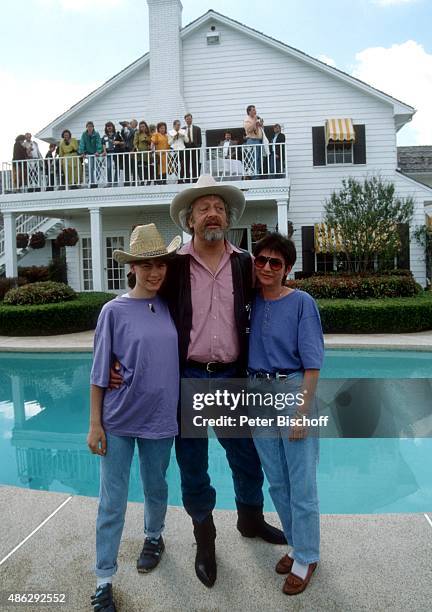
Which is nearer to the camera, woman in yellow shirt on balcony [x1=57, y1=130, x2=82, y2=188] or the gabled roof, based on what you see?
woman in yellow shirt on balcony [x1=57, y1=130, x2=82, y2=188]

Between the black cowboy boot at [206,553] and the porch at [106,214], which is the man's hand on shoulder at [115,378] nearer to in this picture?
the black cowboy boot at [206,553]

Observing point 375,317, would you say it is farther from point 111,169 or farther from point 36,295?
point 111,169

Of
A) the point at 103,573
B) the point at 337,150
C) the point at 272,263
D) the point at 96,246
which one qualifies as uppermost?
the point at 337,150

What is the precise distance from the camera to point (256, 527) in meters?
2.88

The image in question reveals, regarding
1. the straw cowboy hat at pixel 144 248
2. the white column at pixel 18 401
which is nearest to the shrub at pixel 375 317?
the white column at pixel 18 401

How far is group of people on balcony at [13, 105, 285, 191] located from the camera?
13328 millimetres

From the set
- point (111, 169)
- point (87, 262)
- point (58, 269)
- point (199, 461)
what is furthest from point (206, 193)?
point (87, 262)

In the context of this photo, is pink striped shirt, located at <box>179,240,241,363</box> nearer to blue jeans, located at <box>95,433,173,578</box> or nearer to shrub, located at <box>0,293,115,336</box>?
blue jeans, located at <box>95,433,173,578</box>

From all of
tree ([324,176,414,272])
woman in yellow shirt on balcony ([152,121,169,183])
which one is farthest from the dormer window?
tree ([324,176,414,272])

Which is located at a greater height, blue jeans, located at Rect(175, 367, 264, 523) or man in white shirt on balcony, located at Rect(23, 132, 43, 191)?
man in white shirt on balcony, located at Rect(23, 132, 43, 191)

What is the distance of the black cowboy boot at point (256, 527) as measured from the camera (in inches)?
112

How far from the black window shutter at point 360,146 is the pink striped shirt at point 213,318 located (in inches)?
547

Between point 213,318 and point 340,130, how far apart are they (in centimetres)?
1379

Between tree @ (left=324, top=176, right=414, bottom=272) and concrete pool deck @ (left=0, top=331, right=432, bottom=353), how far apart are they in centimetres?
347
